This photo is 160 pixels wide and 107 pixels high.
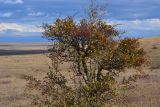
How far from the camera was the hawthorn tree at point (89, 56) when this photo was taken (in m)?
18.0

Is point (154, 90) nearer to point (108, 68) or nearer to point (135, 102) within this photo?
point (135, 102)

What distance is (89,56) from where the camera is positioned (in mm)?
18062

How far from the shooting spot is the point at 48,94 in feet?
61.0

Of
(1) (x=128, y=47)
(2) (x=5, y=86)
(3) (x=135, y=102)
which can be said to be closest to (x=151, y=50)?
(2) (x=5, y=86)

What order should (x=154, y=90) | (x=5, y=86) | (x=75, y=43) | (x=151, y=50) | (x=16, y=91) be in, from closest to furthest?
1. (x=75, y=43)
2. (x=154, y=90)
3. (x=16, y=91)
4. (x=5, y=86)
5. (x=151, y=50)

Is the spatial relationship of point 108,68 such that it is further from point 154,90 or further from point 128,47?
point 154,90

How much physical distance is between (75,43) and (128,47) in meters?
1.88

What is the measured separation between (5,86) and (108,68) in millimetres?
20223

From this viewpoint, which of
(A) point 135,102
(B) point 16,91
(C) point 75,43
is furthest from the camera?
(B) point 16,91

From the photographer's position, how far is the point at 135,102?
26562 mm

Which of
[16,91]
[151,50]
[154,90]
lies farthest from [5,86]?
[151,50]

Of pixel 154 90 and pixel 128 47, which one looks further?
pixel 154 90

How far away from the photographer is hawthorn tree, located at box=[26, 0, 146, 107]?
18.0 meters

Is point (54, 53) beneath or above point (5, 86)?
above
